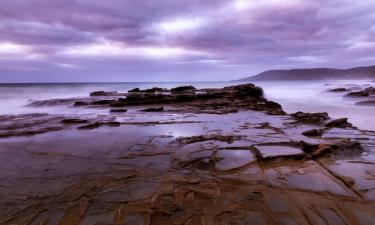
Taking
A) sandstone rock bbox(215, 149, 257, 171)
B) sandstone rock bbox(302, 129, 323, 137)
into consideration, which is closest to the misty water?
sandstone rock bbox(302, 129, 323, 137)

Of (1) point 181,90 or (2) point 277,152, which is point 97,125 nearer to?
(2) point 277,152

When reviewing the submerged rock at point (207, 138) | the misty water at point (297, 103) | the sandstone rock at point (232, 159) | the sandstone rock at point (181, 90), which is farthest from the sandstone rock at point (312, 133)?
the sandstone rock at point (181, 90)

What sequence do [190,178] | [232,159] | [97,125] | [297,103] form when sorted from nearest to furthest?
[190,178], [232,159], [97,125], [297,103]

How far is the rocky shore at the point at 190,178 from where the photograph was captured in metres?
3.47

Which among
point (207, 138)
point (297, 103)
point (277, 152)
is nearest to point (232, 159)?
point (277, 152)

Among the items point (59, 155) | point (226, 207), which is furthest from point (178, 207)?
point (59, 155)

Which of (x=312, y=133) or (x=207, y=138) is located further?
(x=312, y=133)

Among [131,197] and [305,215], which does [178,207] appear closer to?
[131,197]

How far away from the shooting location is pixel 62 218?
135 inches

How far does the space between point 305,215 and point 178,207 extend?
162 cm

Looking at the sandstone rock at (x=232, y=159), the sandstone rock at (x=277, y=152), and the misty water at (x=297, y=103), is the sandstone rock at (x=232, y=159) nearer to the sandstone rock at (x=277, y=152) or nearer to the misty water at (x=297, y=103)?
the sandstone rock at (x=277, y=152)

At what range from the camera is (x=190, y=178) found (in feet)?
15.3

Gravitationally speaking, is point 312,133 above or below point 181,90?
below

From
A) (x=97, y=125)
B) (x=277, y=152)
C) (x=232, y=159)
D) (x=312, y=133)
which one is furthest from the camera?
(x=97, y=125)
